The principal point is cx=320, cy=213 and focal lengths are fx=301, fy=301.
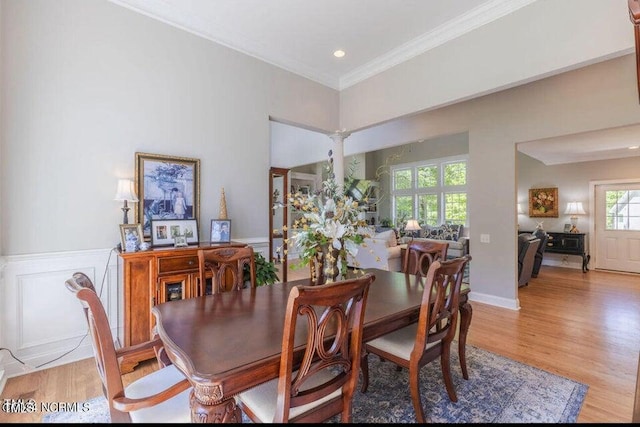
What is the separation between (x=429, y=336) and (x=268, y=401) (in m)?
1.10

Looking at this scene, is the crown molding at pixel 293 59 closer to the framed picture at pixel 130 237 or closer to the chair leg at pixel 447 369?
the framed picture at pixel 130 237

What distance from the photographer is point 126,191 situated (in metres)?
2.65

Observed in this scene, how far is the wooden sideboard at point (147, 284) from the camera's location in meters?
2.46

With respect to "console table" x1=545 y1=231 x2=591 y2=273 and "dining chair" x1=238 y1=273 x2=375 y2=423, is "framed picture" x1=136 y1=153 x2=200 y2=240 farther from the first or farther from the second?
"console table" x1=545 y1=231 x2=591 y2=273

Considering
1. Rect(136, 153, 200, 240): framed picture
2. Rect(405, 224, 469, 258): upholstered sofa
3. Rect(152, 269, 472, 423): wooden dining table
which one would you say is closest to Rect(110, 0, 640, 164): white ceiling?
Rect(136, 153, 200, 240): framed picture

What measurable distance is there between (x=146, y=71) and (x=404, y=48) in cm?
300

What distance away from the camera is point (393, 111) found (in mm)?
4066

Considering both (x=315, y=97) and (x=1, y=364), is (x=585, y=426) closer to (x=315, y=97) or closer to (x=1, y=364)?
(x=1, y=364)

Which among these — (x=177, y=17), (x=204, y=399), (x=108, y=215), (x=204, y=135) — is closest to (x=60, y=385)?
(x=108, y=215)

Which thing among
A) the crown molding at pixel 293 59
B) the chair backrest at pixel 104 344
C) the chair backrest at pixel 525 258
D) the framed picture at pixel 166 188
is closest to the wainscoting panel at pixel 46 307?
the framed picture at pixel 166 188

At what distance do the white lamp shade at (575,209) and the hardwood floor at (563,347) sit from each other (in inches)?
100

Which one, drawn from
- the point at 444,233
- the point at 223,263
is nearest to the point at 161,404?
the point at 223,263

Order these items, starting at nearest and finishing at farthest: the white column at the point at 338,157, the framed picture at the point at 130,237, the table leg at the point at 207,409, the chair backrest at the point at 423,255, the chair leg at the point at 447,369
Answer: the table leg at the point at 207,409 < the chair leg at the point at 447,369 < the framed picture at the point at 130,237 < the chair backrest at the point at 423,255 < the white column at the point at 338,157

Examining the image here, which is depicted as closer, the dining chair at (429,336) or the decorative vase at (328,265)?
the dining chair at (429,336)
